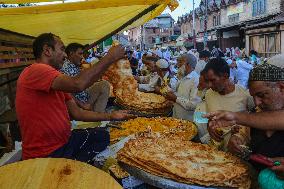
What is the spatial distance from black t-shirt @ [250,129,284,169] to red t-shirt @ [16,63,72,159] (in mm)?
1714

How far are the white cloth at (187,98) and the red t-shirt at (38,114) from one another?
7.59 feet

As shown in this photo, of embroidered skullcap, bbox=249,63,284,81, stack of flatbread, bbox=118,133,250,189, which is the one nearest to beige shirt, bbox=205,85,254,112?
stack of flatbread, bbox=118,133,250,189

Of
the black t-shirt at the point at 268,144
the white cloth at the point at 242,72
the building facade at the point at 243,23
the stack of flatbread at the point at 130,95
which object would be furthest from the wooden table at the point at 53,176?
the building facade at the point at 243,23

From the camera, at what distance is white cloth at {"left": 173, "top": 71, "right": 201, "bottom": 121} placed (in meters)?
5.07

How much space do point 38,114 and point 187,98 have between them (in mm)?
2783

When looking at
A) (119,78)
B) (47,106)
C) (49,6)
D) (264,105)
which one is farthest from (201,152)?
(119,78)

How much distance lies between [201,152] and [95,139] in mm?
1132

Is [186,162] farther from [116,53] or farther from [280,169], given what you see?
[116,53]

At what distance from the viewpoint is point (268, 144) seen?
8.50 feet

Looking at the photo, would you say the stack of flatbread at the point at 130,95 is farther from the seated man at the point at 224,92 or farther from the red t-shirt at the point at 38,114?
the red t-shirt at the point at 38,114

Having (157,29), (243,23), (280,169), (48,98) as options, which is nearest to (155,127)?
(48,98)

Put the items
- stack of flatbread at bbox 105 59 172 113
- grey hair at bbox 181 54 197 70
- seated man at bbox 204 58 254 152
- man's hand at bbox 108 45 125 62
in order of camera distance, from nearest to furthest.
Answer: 1. man's hand at bbox 108 45 125 62
2. seated man at bbox 204 58 254 152
3. stack of flatbread at bbox 105 59 172 113
4. grey hair at bbox 181 54 197 70

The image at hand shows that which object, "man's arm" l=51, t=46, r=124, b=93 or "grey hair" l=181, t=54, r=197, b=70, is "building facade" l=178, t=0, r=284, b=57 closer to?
"grey hair" l=181, t=54, r=197, b=70

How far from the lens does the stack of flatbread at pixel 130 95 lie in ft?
17.9
